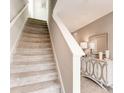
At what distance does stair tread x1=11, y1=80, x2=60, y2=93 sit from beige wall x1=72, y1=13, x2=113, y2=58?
2.35 meters

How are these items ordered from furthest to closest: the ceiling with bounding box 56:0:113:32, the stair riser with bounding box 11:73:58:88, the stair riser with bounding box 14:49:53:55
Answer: the ceiling with bounding box 56:0:113:32
the stair riser with bounding box 14:49:53:55
the stair riser with bounding box 11:73:58:88

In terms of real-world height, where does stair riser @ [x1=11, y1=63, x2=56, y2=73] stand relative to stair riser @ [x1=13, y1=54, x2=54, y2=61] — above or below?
below

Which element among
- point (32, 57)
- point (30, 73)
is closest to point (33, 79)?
point (30, 73)

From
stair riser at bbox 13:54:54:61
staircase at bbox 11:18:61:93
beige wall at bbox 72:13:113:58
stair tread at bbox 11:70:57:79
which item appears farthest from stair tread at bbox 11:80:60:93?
beige wall at bbox 72:13:113:58

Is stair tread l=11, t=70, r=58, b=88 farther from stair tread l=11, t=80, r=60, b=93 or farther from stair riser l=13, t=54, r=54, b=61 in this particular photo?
stair riser l=13, t=54, r=54, b=61

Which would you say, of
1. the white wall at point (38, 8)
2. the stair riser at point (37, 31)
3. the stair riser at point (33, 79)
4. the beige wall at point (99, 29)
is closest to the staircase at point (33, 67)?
the stair riser at point (33, 79)

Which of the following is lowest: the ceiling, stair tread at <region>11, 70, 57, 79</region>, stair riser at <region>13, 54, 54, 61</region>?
stair tread at <region>11, 70, 57, 79</region>

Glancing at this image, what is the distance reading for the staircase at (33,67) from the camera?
2.00m

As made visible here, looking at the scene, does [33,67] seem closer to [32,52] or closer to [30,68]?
[30,68]

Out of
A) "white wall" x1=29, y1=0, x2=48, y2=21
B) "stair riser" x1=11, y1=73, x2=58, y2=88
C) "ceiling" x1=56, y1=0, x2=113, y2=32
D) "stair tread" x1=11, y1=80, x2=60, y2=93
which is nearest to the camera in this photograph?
"stair tread" x1=11, y1=80, x2=60, y2=93

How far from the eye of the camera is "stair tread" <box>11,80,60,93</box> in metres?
1.86
